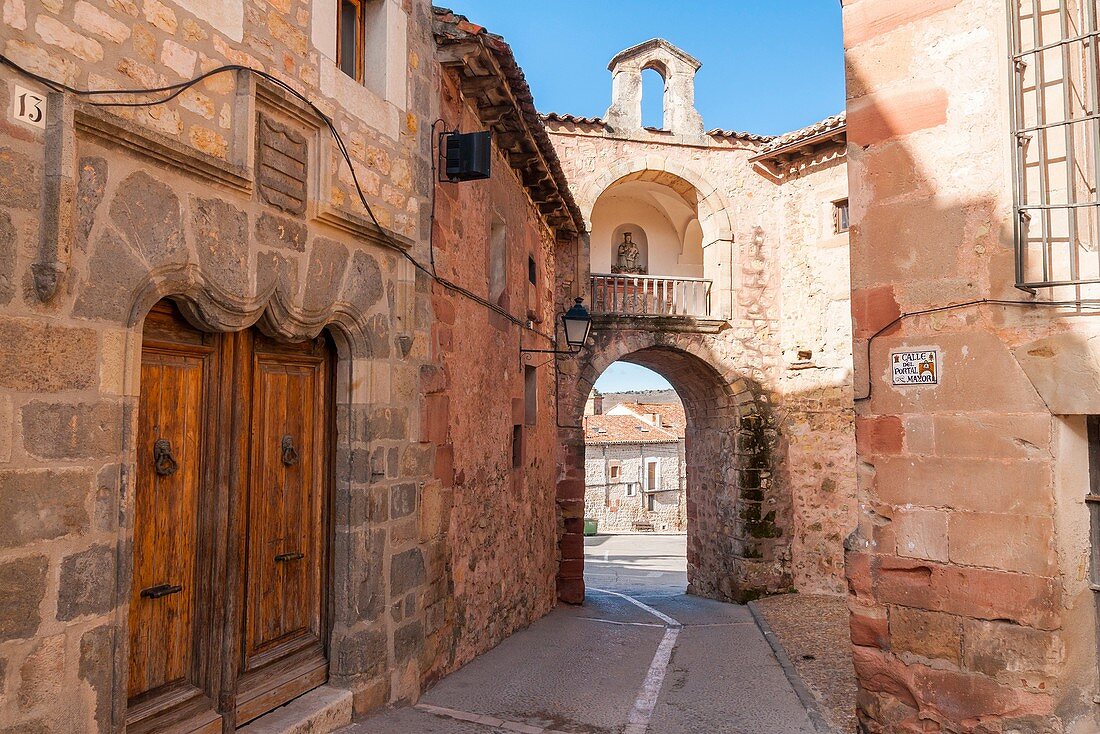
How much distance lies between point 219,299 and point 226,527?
105 cm

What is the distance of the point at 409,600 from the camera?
15.9 feet

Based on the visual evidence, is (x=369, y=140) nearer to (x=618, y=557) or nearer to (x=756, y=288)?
(x=756, y=288)

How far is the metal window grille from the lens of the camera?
12.3 feet

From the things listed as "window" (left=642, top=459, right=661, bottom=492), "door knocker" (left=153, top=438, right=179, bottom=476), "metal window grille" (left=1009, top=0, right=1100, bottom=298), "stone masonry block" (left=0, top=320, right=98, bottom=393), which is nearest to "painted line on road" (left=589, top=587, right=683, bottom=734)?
"door knocker" (left=153, top=438, right=179, bottom=476)

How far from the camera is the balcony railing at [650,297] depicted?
12852 mm

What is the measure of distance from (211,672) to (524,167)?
6.17 meters

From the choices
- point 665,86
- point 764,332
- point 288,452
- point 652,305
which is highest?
point 665,86

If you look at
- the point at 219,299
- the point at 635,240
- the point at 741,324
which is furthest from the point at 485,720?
the point at 635,240

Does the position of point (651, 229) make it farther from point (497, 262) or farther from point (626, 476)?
point (626, 476)

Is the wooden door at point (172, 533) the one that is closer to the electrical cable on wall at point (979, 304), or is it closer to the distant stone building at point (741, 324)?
the electrical cable on wall at point (979, 304)

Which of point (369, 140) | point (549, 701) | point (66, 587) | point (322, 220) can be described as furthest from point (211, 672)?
point (369, 140)

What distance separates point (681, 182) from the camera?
13156 mm

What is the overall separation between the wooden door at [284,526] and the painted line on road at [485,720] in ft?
2.58

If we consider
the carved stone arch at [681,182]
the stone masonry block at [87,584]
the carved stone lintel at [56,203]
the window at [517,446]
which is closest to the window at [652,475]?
the carved stone arch at [681,182]
